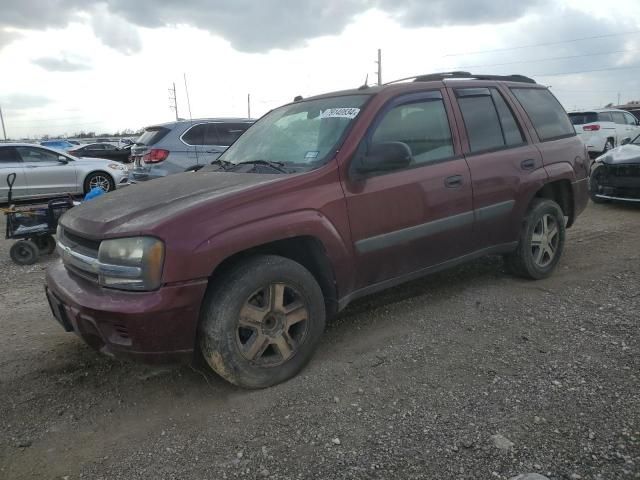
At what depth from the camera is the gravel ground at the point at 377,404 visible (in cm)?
237

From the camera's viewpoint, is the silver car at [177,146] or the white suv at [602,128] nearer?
the silver car at [177,146]

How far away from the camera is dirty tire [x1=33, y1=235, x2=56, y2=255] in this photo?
6859mm

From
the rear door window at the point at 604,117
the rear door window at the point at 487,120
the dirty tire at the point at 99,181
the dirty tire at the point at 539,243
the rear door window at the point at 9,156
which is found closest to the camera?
the rear door window at the point at 487,120

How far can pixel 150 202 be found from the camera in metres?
3.02

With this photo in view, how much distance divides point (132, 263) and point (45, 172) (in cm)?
1045

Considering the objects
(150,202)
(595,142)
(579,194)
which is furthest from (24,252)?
(595,142)

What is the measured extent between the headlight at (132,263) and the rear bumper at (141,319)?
0.05 meters

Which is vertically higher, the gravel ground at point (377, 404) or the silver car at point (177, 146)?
the silver car at point (177, 146)

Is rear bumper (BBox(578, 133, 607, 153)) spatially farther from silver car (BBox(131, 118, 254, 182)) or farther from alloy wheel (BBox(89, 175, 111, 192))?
alloy wheel (BBox(89, 175, 111, 192))

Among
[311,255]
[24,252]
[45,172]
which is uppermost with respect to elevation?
[45,172]

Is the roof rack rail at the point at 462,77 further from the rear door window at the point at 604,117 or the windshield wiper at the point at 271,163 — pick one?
the rear door window at the point at 604,117

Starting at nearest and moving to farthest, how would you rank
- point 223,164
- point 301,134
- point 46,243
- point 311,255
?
point 311,255 → point 301,134 → point 223,164 → point 46,243

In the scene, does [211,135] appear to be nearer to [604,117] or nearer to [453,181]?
[453,181]

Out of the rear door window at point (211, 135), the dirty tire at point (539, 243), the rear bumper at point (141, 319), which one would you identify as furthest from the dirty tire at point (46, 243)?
the dirty tire at point (539, 243)
